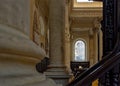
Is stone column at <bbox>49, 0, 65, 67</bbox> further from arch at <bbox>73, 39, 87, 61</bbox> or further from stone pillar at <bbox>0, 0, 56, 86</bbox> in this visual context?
arch at <bbox>73, 39, 87, 61</bbox>

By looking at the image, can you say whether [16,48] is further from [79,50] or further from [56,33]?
[79,50]

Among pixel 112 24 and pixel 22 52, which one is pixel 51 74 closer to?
pixel 112 24

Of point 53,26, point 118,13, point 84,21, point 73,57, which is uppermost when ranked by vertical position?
point 118,13

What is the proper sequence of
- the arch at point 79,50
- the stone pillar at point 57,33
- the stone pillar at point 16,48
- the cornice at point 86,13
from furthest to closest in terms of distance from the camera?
the arch at point 79,50 → the cornice at point 86,13 → the stone pillar at point 57,33 → the stone pillar at point 16,48

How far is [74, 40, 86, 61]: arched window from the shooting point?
33.0m

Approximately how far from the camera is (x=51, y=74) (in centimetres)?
611

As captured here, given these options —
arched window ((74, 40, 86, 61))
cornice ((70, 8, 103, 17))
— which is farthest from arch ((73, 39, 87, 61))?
cornice ((70, 8, 103, 17))

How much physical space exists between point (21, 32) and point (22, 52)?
0.24ft

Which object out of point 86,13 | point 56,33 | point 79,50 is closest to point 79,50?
point 79,50

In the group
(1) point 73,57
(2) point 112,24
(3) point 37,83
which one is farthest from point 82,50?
(3) point 37,83

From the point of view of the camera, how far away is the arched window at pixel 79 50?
32969 mm

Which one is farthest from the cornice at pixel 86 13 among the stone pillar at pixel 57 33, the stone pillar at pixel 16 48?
the stone pillar at pixel 16 48

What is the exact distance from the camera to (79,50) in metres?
33.8

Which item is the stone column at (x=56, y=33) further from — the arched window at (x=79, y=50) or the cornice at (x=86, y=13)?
the arched window at (x=79, y=50)
